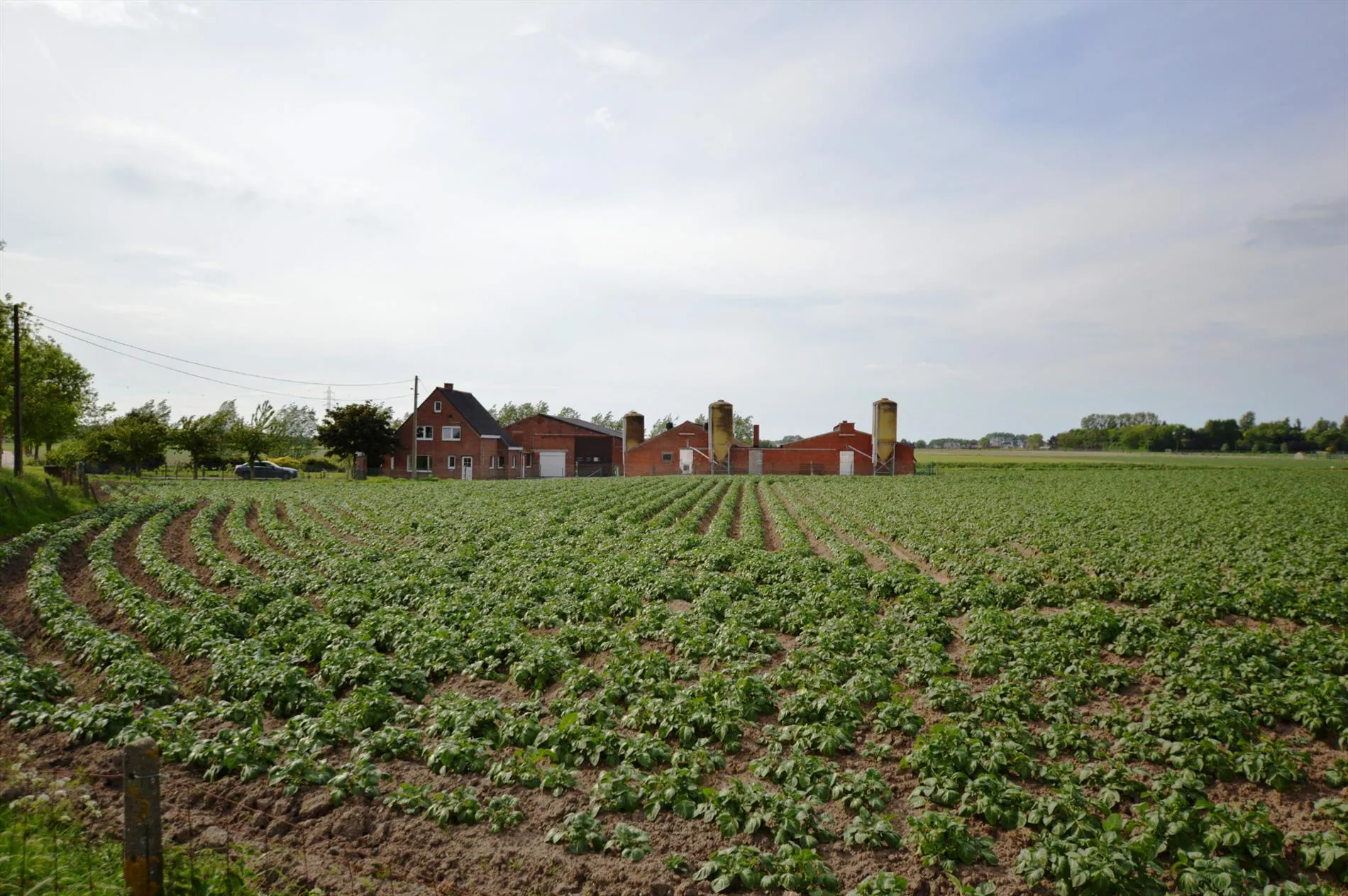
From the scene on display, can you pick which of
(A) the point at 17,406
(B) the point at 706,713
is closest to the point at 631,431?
(A) the point at 17,406

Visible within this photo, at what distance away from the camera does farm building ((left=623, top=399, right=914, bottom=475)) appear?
70375 millimetres

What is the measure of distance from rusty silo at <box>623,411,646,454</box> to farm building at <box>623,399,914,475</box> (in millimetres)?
484

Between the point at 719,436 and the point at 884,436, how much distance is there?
16580mm

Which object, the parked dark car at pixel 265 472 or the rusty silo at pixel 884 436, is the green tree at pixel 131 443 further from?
the rusty silo at pixel 884 436

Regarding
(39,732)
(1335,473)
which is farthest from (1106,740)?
(1335,473)

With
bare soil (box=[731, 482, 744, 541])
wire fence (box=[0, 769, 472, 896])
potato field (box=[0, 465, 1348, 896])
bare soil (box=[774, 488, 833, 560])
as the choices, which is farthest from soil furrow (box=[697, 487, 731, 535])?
wire fence (box=[0, 769, 472, 896])

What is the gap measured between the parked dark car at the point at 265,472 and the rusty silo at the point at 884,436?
5431 cm

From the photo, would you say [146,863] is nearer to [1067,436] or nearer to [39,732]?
[39,732]

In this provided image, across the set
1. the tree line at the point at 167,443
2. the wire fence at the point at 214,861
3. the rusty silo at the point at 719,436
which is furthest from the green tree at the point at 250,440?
the wire fence at the point at 214,861

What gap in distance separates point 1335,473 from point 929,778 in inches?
3287

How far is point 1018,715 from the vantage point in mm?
8203

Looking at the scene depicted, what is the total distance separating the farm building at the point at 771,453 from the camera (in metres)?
70.4

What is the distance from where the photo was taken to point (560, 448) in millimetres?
72000

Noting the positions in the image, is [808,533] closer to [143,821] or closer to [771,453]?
[143,821]
